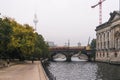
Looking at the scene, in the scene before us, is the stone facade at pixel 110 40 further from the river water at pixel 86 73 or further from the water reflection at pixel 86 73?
the water reflection at pixel 86 73

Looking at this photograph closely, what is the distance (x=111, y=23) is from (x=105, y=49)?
45.1ft

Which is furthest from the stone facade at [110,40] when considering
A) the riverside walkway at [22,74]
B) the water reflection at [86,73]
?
the riverside walkway at [22,74]

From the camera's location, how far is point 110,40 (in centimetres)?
15350

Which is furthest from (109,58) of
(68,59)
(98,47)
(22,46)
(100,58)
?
(22,46)

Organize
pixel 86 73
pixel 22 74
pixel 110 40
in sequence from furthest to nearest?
pixel 110 40 → pixel 86 73 → pixel 22 74

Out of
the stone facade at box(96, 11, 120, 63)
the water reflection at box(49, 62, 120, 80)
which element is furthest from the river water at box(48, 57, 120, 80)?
the stone facade at box(96, 11, 120, 63)

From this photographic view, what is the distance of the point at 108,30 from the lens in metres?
160

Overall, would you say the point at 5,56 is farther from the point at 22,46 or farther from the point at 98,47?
the point at 98,47

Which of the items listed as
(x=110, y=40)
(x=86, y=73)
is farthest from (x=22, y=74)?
(x=110, y=40)

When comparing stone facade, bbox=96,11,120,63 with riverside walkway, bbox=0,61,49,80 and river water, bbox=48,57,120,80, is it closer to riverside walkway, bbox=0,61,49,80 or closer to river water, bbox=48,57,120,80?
river water, bbox=48,57,120,80

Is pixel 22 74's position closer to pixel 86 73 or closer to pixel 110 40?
pixel 86 73

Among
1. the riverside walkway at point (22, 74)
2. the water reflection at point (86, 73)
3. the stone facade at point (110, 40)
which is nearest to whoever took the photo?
the riverside walkway at point (22, 74)

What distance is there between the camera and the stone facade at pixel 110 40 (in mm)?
140875

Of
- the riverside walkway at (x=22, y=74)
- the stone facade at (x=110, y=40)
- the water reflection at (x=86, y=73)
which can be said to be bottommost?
the water reflection at (x=86, y=73)
